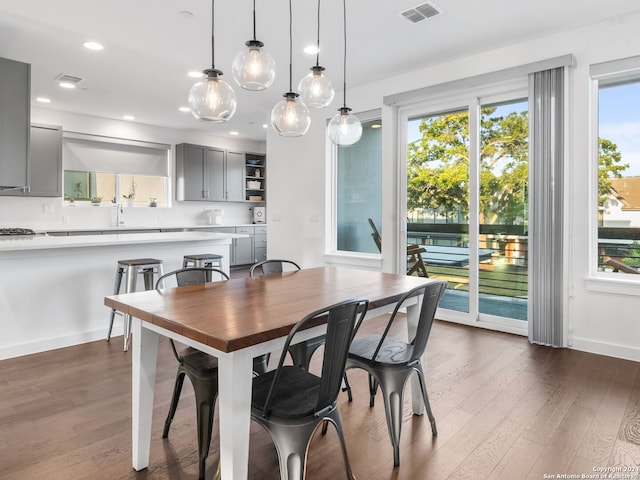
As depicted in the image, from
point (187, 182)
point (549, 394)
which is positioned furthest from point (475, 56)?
point (187, 182)

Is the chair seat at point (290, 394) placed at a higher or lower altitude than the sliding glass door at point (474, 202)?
lower

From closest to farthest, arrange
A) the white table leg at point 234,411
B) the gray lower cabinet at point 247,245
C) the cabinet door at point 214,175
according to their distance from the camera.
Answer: the white table leg at point 234,411 < the cabinet door at point 214,175 < the gray lower cabinet at point 247,245

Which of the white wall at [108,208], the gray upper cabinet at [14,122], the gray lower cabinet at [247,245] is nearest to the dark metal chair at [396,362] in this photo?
the gray upper cabinet at [14,122]

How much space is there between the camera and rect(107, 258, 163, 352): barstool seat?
143 inches

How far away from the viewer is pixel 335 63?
4371mm

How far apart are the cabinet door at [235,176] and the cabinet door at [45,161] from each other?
295 centimetres

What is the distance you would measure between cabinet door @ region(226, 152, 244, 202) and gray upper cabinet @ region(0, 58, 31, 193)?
449 centimetres

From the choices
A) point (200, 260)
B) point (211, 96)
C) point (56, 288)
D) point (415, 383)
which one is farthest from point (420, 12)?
point (56, 288)

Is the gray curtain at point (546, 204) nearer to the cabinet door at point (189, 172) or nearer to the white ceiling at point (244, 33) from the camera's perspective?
the white ceiling at point (244, 33)

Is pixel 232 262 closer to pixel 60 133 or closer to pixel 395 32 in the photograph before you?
pixel 60 133

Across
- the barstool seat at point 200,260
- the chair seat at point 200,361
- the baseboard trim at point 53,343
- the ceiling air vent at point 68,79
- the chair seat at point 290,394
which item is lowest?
the baseboard trim at point 53,343

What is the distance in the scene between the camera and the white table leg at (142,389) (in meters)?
1.81

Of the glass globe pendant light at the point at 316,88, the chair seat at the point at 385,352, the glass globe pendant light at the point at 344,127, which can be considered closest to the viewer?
the chair seat at the point at 385,352

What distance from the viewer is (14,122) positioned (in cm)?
375
